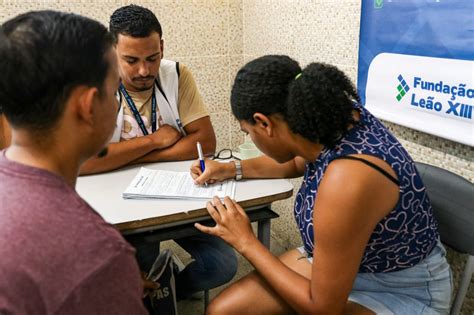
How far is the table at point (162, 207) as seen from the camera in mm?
1127

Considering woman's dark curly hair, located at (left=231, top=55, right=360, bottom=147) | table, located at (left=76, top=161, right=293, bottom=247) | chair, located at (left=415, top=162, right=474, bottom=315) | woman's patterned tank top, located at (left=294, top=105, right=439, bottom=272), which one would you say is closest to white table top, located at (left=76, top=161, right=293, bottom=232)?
table, located at (left=76, top=161, right=293, bottom=247)

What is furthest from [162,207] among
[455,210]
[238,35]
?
[238,35]

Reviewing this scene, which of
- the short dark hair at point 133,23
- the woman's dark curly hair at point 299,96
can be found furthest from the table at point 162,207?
the short dark hair at point 133,23

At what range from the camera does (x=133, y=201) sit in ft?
4.01

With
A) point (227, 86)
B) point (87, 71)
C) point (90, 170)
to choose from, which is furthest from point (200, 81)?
point (87, 71)

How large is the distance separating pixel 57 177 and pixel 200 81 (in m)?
2.02

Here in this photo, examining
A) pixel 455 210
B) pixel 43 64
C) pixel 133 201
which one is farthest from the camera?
pixel 133 201

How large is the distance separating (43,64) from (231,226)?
69cm

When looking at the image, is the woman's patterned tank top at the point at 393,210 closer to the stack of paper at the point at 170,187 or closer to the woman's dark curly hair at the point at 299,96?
the woman's dark curly hair at the point at 299,96

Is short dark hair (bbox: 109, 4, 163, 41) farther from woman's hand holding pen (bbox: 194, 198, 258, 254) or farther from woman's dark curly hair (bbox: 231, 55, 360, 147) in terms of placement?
woman's hand holding pen (bbox: 194, 198, 258, 254)

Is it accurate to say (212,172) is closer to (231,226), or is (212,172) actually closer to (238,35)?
(231,226)

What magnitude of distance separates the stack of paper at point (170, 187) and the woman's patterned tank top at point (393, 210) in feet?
1.03

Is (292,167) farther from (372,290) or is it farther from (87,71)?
(87,71)

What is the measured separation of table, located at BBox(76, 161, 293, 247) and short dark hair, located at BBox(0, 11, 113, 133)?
1.69 feet
